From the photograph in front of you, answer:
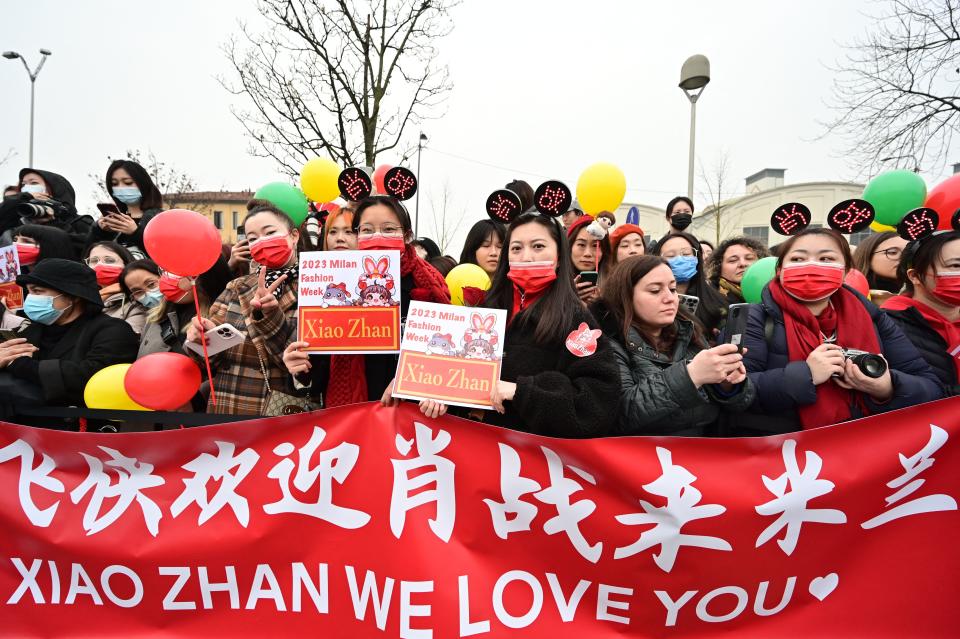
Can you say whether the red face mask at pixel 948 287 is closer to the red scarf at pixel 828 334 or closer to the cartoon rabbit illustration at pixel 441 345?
the red scarf at pixel 828 334

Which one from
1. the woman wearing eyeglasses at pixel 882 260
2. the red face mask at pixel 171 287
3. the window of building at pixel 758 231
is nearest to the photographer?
the red face mask at pixel 171 287

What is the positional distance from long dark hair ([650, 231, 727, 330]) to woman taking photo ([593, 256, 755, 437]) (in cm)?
109

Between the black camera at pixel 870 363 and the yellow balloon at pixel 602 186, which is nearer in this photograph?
the black camera at pixel 870 363

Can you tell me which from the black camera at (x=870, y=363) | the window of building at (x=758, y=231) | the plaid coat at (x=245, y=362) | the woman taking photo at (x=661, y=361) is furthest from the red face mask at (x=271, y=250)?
the window of building at (x=758, y=231)

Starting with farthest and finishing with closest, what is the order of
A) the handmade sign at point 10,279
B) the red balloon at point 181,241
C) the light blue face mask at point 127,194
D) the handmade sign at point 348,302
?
the light blue face mask at point 127,194 < the handmade sign at point 10,279 < the red balloon at point 181,241 < the handmade sign at point 348,302

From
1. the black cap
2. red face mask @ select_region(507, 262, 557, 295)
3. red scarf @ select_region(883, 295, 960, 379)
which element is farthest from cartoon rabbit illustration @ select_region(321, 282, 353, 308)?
red scarf @ select_region(883, 295, 960, 379)

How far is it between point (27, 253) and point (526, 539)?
4.29 m

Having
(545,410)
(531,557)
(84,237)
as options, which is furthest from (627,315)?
(84,237)

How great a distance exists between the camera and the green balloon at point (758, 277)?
158 inches

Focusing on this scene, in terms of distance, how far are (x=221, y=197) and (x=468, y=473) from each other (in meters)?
60.4

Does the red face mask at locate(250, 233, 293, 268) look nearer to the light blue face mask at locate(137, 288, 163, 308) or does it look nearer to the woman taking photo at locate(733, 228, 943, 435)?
the light blue face mask at locate(137, 288, 163, 308)

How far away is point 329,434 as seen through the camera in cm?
254

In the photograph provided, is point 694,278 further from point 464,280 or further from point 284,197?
point 284,197

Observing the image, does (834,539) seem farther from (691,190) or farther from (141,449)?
A: (691,190)
